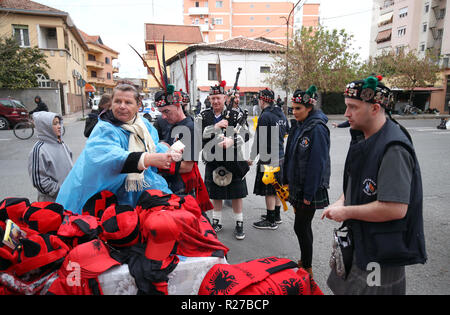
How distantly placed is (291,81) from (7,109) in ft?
71.4

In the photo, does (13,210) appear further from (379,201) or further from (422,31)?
(422,31)

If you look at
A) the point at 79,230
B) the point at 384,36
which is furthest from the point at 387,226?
the point at 384,36

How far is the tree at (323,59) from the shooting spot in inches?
952

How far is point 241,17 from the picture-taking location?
207ft

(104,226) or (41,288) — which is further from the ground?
(104,226)

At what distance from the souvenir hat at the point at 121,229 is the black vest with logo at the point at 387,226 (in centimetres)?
136

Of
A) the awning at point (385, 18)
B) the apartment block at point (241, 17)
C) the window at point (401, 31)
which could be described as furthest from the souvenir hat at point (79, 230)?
the apartment block at point (241, 17)

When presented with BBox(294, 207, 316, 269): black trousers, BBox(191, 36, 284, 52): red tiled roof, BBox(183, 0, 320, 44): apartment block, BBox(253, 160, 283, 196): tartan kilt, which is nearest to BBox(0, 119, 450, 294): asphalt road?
BBox(294, 207, 316, 269): black trousers

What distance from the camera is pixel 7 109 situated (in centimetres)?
1455

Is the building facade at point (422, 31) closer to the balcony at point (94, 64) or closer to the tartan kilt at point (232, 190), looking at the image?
the tartan kilt at point (232, 190)

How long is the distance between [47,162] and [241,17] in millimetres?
68491

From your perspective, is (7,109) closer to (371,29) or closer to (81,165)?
(81,165)

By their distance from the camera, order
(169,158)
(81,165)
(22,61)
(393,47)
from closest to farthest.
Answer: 1. (169,158)
2. (81,165)
3. (22,61)
4. (393,47)
